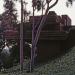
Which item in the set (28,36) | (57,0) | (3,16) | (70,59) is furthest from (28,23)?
(57,0)

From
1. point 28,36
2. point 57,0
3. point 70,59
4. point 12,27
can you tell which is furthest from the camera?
point 12,27

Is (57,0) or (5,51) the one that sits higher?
(57,0)

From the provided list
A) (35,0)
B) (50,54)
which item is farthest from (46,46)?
(35,0)

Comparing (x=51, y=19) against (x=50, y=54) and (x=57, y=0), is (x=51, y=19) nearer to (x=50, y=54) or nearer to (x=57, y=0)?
(x=50, y=54)

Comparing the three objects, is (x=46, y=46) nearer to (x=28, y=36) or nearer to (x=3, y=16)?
(x=28, y=36)

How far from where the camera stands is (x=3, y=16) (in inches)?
1238

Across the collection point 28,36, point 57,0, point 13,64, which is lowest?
point 13,64

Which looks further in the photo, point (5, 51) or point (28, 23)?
point (5, 51)

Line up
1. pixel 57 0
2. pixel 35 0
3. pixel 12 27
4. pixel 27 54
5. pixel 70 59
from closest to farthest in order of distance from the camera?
pixel 57 0 < pixel 35 0 < pixel 70 59 < pixel 12 27 < pixel 27 54

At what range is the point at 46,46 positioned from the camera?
29.6 meters

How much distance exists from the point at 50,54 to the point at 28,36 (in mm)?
2677

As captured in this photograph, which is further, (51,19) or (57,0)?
(51,19)

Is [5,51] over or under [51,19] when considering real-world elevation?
under

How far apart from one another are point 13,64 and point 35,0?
8966 millimetres
